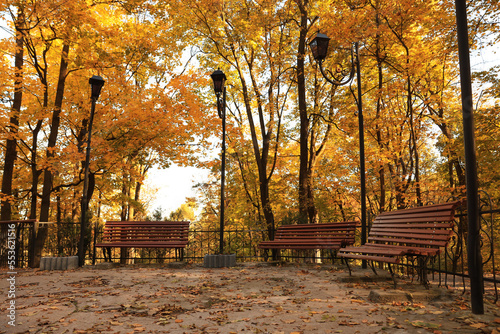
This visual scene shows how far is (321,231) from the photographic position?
26.1 feet

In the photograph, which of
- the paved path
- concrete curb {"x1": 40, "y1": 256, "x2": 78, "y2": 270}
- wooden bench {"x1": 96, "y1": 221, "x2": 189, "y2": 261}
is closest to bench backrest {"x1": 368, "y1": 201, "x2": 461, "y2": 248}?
the paved path

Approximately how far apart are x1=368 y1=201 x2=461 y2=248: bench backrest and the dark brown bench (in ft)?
3.32

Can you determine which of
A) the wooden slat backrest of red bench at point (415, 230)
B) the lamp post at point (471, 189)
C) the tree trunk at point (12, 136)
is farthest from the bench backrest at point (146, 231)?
the lamp post at point (471, 189)

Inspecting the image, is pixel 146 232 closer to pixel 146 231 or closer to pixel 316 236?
pixel 146 231

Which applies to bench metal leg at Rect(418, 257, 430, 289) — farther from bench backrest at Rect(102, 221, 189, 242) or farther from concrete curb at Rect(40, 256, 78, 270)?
concrete curb at Rect(40, 256, 78, 270)

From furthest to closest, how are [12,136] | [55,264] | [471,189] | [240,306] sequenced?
[12,136]
[55,264]
[240,306]
[471,189]

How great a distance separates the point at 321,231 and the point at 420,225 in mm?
3017

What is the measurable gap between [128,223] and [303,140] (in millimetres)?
6895

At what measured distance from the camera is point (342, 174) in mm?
17047

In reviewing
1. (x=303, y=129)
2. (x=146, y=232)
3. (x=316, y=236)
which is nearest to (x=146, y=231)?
(x=146, y=232)

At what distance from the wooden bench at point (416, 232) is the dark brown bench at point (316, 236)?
1031 mm

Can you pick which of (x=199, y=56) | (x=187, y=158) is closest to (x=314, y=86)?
(x=199, y=56)

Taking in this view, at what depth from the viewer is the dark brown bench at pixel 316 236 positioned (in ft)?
24.4

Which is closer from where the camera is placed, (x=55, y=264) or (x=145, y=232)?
(x=55, y=264)
